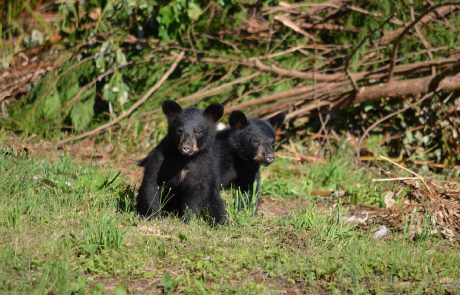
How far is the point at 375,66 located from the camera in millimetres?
10062

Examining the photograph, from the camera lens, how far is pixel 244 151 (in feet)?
23.9

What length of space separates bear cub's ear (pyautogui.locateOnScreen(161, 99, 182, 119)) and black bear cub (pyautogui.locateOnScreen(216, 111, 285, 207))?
2.74 feet

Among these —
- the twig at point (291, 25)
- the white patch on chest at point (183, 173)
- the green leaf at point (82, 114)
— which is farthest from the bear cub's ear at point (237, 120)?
the twig at point (291, 25)

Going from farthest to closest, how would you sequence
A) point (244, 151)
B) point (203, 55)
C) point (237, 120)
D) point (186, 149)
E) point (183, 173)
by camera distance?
point (203, 55) → point (237, 120) → point (244, 151) → point (183, 173) → point (186, 149)

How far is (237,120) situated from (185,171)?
1250 millimetres

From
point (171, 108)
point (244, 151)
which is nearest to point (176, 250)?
point (171, 108)

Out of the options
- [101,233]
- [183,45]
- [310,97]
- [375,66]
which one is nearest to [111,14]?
[183,45]

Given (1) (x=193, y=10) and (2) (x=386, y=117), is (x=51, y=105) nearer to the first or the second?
(1) (x=193, y=10)

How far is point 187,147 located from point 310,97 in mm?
3748

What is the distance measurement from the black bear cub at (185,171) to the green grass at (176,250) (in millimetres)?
169

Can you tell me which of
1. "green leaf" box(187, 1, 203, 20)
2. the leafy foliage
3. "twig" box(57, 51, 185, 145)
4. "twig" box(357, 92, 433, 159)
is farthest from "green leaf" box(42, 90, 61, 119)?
"twig" box(357, 92, 433, 159)

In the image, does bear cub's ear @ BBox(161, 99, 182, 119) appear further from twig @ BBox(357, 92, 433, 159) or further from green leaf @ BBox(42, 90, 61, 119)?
twig @ BBox(357, 92, 433, 159)

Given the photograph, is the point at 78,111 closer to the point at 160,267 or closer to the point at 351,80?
the point at 351,80

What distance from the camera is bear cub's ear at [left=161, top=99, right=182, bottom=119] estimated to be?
21.3ft
